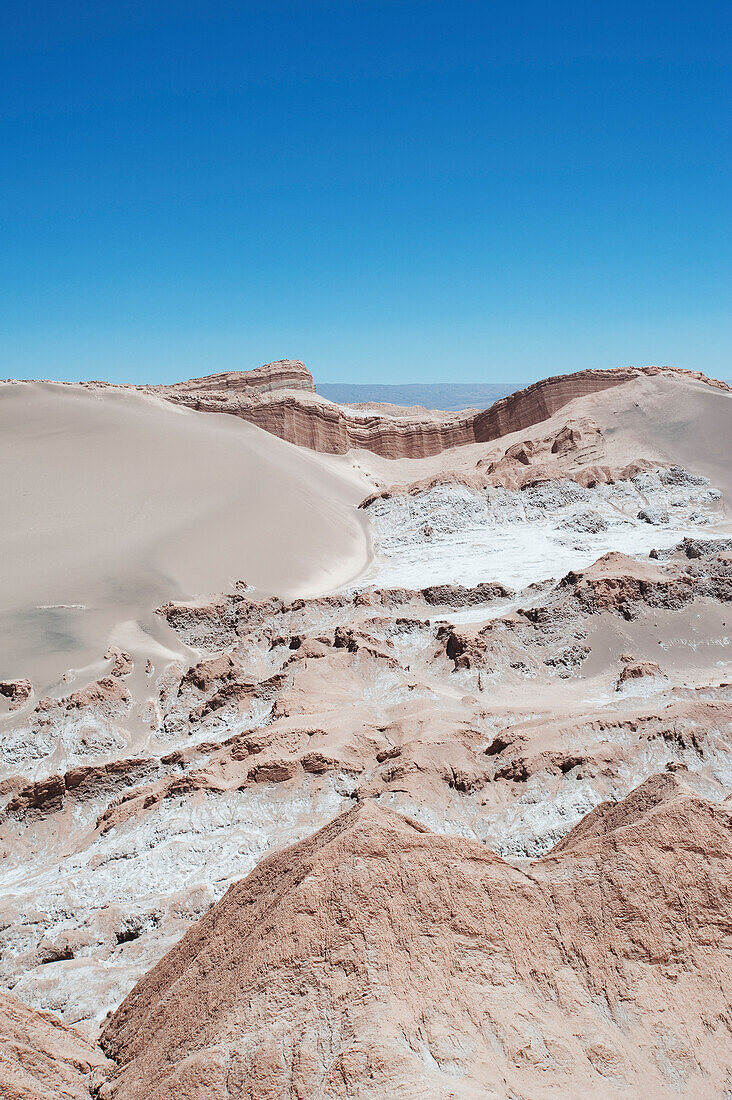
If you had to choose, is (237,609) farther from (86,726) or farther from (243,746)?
(243,746)

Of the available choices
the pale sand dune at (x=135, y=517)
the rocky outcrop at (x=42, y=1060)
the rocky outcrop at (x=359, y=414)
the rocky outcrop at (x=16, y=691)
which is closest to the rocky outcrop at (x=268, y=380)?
the rocky outcrop at (x=359, y=414)

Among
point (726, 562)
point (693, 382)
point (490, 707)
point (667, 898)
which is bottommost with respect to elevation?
point (490, 707)

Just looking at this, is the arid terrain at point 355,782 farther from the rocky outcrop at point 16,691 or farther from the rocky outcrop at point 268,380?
the rocky outcrop at point 268,380

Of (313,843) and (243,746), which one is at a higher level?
(313,843)

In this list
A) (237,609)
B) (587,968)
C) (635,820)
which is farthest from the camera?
(237,609)

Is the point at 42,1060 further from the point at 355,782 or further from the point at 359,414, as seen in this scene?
the point at 359,414

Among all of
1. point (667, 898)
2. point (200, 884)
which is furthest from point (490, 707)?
point (667, 898)
